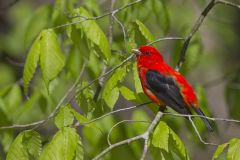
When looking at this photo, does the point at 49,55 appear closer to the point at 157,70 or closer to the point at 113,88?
the point at 113,88

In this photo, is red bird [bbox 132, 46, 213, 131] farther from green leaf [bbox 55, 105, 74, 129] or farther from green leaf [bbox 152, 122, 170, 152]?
green leaf [bbox 55, 105, 74, 129]

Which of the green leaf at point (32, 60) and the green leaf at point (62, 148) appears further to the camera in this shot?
the green leaf at point (32, 60)

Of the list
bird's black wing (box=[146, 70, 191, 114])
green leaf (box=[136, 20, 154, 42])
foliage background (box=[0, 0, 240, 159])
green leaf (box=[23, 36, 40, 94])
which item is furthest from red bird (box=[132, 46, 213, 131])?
green leaf (box=[23, 36, 40, 94])

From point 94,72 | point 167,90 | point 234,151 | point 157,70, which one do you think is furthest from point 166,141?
point 94,72

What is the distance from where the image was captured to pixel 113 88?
15.5 feet

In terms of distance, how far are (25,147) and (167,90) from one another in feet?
6.22

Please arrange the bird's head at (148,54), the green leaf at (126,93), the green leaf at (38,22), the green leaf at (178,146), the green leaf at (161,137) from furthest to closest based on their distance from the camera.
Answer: the green leaf at (38,22) < the bird's head at (148,54) < the green leaf at (126,93) < the green leaf at (178,146) < the green leaf at (161,137)

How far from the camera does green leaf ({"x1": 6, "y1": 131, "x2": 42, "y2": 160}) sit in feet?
14.4

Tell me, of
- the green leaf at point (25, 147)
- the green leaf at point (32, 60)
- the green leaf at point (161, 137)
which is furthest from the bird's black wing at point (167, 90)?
the green leaf at point (25, 147)

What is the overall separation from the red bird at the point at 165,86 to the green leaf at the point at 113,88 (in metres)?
0.86

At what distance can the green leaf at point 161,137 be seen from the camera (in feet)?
14.1

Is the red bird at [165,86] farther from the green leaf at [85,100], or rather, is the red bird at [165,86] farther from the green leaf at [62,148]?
the green leaf at [62,148]

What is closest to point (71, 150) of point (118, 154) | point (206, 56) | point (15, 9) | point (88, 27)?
point (88, 27)

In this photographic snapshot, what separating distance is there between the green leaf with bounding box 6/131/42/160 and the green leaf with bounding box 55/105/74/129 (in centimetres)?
28
